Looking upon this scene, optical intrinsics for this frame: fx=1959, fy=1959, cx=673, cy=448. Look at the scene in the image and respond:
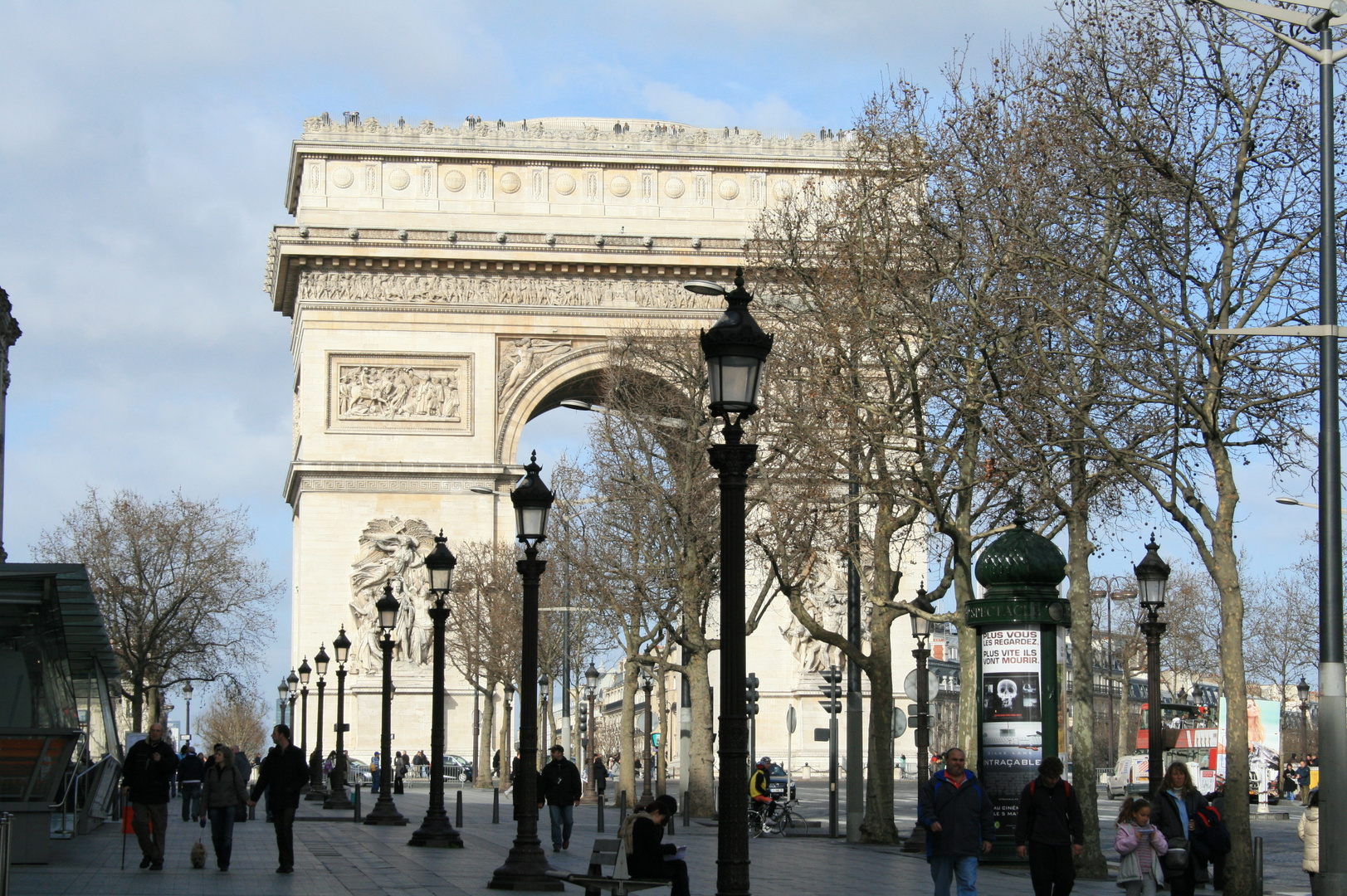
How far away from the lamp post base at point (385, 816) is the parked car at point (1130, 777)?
82.6 feet

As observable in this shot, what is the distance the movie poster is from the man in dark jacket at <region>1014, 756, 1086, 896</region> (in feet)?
15.4

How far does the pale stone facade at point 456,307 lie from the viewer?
50688 mm

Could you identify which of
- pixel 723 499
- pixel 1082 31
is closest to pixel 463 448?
pixel 1082 31

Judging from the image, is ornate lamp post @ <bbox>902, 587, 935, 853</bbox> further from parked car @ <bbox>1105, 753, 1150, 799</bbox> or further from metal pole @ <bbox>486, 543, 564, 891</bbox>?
parked car @ <bbox>1105, 753, 1150, 799</bbox>

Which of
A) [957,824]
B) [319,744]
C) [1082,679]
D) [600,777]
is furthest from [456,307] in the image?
[957,824]

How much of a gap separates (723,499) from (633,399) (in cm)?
2735

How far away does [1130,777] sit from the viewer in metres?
53.6

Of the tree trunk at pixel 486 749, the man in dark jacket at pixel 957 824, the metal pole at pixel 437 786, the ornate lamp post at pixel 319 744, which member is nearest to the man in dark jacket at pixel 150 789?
the metal pole at pixel 437 786

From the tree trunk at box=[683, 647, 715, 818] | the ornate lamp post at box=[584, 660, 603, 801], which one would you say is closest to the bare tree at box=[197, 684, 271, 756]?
the ornate lamp post at box=[584, 660, 603, 801]

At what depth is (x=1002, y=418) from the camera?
981 inches

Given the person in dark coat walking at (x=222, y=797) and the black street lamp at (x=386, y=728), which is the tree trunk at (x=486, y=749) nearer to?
the black street lamp at (x=386, y=728)

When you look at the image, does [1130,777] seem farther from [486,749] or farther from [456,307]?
[456,307]

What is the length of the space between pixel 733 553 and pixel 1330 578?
6.13m

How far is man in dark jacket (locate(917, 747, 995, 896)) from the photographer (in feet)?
47.9
